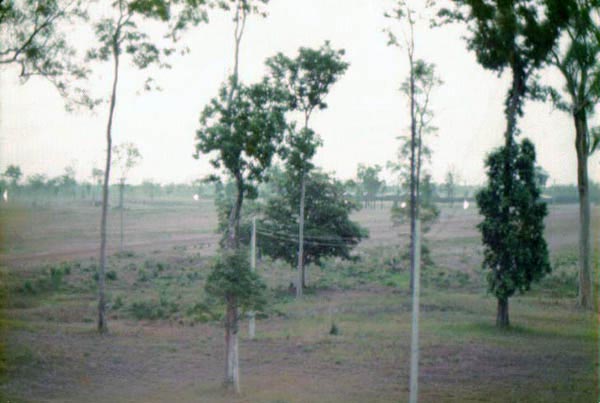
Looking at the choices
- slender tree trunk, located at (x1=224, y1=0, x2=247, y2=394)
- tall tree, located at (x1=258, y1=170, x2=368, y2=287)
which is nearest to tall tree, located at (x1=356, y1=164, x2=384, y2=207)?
tall tree, located at (x1=258, y1=170, x2=368, y2=287)

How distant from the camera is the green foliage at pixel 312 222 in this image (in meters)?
42.8

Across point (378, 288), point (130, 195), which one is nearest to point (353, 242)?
point (378, 288)

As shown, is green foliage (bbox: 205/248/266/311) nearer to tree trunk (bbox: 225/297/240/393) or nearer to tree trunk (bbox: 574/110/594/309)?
tree trunk (bbox: 225/297/240/393)

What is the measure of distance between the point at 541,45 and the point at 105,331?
2473cm

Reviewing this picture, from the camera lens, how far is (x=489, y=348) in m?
23.3

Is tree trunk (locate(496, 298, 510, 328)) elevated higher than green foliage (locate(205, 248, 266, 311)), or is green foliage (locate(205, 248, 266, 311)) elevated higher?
green foliage (locate(205, 248, 266, 311))

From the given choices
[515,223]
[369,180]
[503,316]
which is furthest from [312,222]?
[369,180]

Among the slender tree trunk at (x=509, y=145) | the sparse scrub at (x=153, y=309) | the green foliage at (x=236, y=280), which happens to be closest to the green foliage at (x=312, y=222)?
the sparse scrub at (x=153, y=309)

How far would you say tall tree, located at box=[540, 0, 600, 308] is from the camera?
25.2 m

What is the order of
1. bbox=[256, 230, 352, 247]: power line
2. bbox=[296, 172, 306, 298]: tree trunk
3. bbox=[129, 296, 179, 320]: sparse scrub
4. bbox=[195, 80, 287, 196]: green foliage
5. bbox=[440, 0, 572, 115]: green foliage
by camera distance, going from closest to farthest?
1. bbox=[195, 80, 287, 196]: green foliage
2. bbox=[440, 0, 572, 115]: green foliage
3. bbox=[129, 296, 179, 320]: sparse scrub
4. bbox=[296, 172, 306, 298]: tree trunk
5. bbox=[256, 230, 352, 247]: power line

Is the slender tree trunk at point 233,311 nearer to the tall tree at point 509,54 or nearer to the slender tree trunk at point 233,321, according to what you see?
the slender tree trunk at point 233,321

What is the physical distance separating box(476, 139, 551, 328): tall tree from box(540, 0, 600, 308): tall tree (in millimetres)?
4296

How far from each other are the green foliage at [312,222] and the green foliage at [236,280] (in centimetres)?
2606

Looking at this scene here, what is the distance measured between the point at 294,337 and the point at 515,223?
11.9 metres
